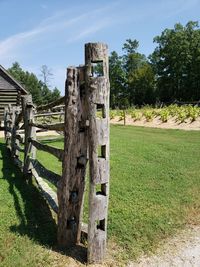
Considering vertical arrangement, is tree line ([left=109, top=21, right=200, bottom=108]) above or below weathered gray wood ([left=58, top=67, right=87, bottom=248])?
above

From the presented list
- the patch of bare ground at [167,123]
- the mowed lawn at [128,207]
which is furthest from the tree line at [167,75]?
the mowed lawn at [128,207]

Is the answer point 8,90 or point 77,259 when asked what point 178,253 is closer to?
point 77,259

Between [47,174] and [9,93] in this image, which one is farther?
[9,93]

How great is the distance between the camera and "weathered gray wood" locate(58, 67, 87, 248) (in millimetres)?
4129

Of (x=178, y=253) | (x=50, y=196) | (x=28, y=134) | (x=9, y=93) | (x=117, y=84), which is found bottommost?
(x=178, y=253)

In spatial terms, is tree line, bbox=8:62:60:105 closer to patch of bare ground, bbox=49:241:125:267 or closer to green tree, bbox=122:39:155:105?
green tree, bbox=122:39:155:105

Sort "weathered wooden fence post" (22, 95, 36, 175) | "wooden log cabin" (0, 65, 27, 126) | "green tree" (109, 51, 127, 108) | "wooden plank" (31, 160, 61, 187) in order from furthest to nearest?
1. "green tree" (109, 51, 127, 108)
2. "wooden log cabin" (0, 65, 27, 126)
3. "weathered wooden fence post" (22, 95, 36, 175)
4. "wooden plank" (31, 160, 61, 187)

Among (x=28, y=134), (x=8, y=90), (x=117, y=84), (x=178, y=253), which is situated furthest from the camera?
(x=117, y=84)

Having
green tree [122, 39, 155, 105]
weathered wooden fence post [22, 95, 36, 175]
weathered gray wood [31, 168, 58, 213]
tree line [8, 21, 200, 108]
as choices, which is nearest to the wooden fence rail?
weathered gray wood [31, 168, 58, 213]

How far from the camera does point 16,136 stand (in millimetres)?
9250

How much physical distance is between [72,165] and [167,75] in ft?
200

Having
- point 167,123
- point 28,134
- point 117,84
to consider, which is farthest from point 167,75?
point 28,134

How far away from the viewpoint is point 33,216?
5164 millimetres

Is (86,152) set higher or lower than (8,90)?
lower
